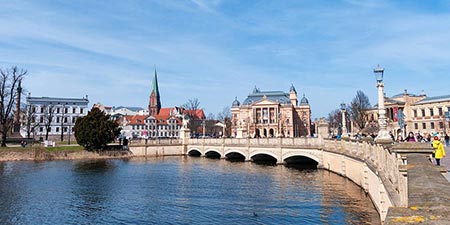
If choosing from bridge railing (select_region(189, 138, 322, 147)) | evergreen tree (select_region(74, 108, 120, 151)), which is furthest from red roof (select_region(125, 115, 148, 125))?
bridge railing (select_region(189, 138, 322, 147))

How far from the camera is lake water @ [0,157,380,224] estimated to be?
16.9 m

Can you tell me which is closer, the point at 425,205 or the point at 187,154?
the point at 425,205

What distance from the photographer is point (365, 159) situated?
833 inches

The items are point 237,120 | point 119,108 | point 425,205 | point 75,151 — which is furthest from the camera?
point 119,108

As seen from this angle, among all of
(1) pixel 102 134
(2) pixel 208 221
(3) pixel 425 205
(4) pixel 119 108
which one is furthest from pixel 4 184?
(4) pixel 119 108

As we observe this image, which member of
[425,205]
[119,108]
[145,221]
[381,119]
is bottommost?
[145,221]

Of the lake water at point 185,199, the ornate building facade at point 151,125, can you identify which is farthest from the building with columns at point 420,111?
the ornate building facade at point 151,125

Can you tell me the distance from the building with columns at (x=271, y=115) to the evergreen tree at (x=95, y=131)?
50484 millimetres

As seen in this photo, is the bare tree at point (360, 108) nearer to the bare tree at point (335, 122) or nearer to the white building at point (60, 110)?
the bare tree at point (335, 122)

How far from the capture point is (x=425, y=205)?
13.5 ft

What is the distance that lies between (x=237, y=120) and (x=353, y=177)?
93.4 m

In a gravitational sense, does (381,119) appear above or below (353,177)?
above

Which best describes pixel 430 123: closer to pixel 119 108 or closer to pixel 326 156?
pixel 326 156

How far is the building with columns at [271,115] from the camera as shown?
108812mm
